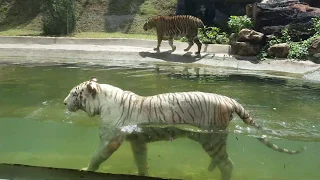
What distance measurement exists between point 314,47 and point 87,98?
8.74 m

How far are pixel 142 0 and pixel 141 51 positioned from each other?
698 centimetres

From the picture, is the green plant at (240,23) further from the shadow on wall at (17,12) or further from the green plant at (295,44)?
the shadow on wall at (17,12)

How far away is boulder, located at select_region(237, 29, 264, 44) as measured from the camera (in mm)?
13117

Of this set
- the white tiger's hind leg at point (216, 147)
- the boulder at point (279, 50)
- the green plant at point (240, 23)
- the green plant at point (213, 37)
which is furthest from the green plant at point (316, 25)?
the white tiger's hind leg at point (216, 147)

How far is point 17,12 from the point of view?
790 inches

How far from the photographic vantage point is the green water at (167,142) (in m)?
4.33

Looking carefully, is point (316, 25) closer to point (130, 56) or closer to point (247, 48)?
point (247, 48)

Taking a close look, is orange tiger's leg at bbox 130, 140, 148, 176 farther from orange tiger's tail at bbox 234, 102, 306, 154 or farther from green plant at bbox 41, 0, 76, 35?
green plant at bbox 41, 0, 76, 35

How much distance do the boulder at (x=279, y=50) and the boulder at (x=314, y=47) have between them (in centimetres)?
59

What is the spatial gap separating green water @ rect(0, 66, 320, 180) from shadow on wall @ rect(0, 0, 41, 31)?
9.95 metres

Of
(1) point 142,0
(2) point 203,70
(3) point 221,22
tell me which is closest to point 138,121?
(2) point 203,70

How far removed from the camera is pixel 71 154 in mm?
4633

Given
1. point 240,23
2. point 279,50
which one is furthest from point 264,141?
point 240,23

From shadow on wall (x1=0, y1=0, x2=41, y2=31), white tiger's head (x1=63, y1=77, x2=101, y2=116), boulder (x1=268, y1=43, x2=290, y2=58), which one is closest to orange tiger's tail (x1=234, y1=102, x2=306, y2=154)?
white tiger's head (x1=63, y1=77, x2=101, y2=116)
